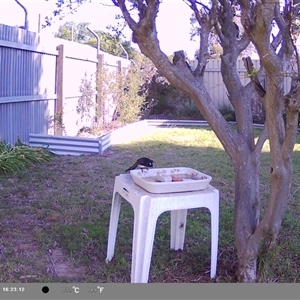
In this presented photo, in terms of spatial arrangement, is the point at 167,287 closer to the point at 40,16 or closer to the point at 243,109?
the point at 243,109

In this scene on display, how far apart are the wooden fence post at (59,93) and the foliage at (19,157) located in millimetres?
1532

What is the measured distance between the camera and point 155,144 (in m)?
10.4

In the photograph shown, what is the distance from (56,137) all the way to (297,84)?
6.46 metres

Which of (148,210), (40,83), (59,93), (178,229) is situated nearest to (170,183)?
(148,210)

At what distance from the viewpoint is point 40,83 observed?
9.22m

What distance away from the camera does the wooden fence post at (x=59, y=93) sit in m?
9.90

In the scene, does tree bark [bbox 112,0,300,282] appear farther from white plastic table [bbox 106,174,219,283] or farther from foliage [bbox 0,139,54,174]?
foliage [bbox 0,139,54,174]

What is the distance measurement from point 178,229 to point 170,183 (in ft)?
3.00

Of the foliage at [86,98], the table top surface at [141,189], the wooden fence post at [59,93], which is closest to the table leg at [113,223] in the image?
the table top surface at [141,189]

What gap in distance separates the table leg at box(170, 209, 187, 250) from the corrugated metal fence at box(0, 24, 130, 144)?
14.7 ft

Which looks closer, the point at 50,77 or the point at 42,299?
the point at 42,299

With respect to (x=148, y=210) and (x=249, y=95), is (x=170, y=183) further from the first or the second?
(x=249, y=95)

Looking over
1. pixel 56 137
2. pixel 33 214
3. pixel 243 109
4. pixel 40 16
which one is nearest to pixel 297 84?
pixel 243 109

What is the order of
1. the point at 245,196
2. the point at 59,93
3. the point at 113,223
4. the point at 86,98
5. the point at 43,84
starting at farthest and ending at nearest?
1. the point at 86,98
2. the point at 59,93
3. the point at 43,84
4. the point at 113,223
5. the point at 245,196
